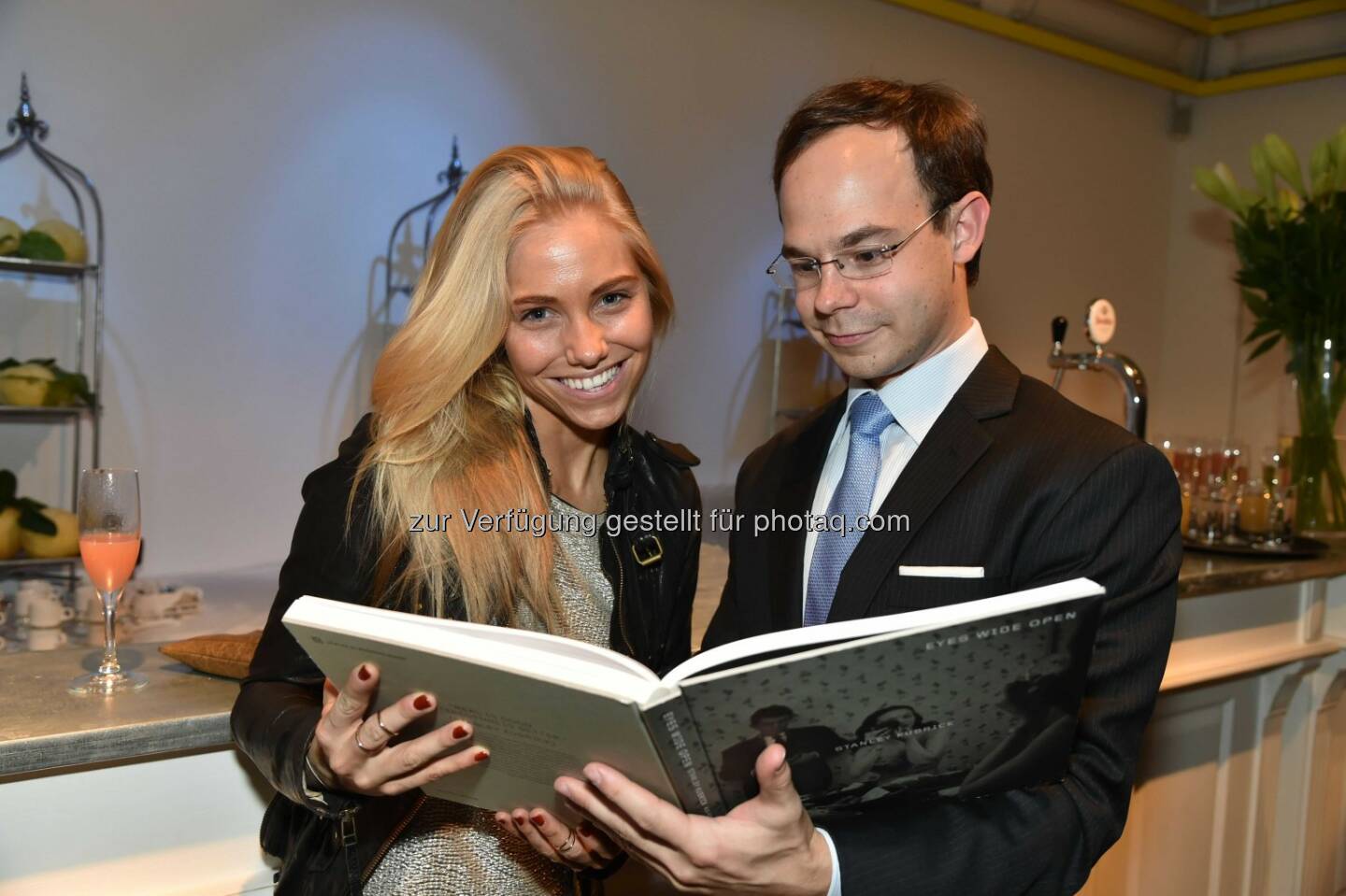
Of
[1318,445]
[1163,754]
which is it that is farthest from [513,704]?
[1318,445]

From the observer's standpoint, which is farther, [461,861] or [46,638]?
[46,638]

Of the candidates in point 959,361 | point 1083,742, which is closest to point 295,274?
point 959,361

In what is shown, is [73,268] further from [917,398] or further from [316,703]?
[917,398]

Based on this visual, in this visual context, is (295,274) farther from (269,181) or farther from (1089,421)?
(1089,421)

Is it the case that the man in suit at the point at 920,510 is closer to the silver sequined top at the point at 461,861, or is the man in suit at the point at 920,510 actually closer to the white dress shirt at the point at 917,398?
the white dress shirt at the point at 917,398

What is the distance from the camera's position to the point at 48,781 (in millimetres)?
1377

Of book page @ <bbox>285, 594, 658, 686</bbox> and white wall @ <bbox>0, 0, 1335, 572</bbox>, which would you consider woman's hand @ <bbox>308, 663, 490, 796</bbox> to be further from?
white wall @ <bbox>0, 0, 1335, 572</bbox>

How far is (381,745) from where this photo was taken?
1168 millimetres

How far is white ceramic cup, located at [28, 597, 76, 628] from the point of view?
3.33m

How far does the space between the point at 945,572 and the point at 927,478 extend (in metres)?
0.13

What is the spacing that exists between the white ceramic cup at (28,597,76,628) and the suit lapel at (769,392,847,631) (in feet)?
8.29

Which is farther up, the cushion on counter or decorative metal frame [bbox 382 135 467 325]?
decorative metal frame [bbox 382 135 467 325]

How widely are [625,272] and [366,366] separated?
121 inches

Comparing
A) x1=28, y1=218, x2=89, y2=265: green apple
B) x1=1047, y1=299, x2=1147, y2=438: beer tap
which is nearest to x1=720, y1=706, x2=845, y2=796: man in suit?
x1=1047, y1=299, x2=1147, y2=438: beer tap
